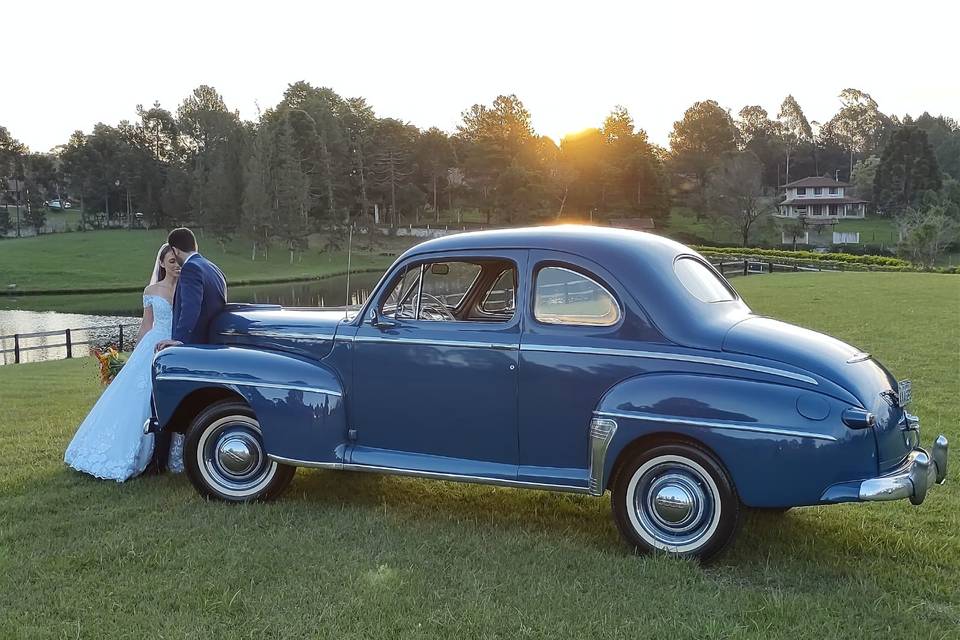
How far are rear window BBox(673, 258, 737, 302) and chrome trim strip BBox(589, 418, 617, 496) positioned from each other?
1096 mm

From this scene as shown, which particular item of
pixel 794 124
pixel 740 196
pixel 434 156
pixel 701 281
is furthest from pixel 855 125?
pixel 701 281

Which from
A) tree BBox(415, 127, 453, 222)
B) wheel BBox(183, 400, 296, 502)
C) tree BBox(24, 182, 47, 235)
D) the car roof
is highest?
tree BBox(415, 127, 453, 222)

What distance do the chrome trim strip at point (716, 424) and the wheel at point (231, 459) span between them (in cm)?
273

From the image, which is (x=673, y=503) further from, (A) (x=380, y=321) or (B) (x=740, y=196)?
(B) (x=740, y=196)

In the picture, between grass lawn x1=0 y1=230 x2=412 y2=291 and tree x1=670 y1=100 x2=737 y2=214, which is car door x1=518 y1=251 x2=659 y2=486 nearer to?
grass lawn x1=0 y1=230 x2=412 y2=291

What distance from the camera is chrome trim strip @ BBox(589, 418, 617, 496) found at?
4781 mm

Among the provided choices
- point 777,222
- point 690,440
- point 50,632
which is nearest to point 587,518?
point 690,440

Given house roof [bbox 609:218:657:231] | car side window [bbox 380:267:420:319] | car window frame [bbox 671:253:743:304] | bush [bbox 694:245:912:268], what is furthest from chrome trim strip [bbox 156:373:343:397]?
house roof [bbox 609:218:657:231]

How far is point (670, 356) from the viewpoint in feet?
15.6

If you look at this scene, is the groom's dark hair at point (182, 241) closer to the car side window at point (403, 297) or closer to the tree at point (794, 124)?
the car side window at point (403, 297)

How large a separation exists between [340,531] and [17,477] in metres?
3.41

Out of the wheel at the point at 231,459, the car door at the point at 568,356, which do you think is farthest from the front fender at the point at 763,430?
the wheel at the point at 231,459

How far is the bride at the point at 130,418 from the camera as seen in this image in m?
6.70

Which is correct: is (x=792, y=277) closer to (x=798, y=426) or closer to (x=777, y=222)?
(x=798, y=426)
